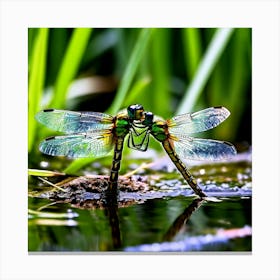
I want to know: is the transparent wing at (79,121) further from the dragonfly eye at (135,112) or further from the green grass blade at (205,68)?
the green grass blade at (205,68)

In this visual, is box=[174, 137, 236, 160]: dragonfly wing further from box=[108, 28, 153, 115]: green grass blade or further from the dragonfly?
box=[108, 28, 153, 115]: green grass blade

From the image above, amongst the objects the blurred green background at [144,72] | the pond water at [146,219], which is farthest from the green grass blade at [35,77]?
the pond water at [146,219]

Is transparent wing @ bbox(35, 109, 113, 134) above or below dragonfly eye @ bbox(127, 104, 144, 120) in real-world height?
below

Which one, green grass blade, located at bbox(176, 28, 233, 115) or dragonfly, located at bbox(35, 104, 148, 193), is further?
green grass blade, located at bbox(176, 28, 233, 115)

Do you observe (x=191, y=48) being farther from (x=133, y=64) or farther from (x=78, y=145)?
(x=78, y=145)

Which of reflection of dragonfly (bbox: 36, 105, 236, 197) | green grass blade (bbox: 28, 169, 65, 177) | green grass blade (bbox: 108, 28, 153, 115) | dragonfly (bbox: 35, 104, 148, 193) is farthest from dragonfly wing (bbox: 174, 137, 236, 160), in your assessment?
green grass blade (bbox: 28, 169, 65, 177)

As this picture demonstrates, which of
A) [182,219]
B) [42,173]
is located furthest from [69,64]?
[182,219]
